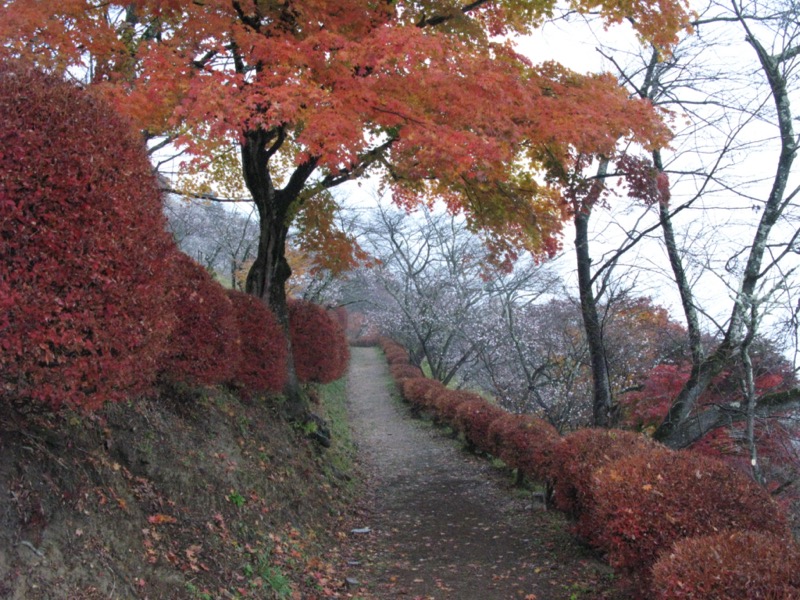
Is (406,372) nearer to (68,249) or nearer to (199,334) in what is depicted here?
(199,334)

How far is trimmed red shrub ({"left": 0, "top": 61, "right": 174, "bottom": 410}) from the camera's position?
8.72 ft

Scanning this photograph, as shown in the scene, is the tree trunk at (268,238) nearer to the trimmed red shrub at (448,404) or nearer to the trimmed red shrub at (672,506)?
the trimmed red shrub at (448,404)

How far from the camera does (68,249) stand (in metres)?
2.78

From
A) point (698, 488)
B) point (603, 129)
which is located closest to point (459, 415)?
point (603, 129)

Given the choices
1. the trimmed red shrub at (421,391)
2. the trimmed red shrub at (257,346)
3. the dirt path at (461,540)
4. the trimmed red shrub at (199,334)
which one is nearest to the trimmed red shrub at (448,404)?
the trimmed red shrub at (421,391)

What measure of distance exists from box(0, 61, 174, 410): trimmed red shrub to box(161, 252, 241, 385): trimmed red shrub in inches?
79.3

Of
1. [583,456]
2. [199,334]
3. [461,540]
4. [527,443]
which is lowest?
[461,540]

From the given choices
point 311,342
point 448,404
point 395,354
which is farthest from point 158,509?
point 395,354

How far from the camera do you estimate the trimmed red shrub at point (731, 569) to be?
2691mm

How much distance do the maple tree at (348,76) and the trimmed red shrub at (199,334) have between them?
3.88ft

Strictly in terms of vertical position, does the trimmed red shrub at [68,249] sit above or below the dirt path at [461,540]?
above

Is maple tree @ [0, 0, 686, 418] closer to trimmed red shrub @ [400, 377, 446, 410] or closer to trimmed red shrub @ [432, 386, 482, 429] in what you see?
trimmed red shrub @ [432, 386, 482, 429]

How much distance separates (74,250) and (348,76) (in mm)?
3624

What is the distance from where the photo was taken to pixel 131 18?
809cm
